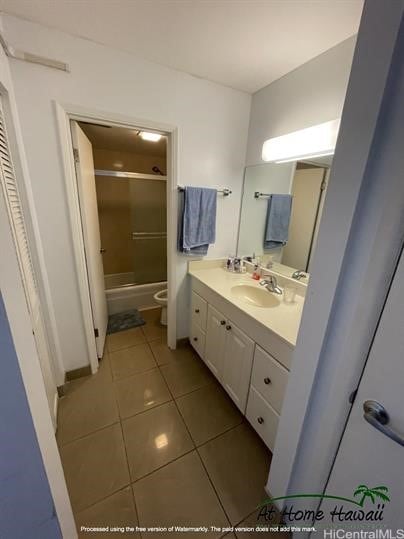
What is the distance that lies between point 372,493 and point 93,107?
2254 millimetres

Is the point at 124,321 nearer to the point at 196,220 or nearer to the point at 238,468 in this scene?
the point at 196,220

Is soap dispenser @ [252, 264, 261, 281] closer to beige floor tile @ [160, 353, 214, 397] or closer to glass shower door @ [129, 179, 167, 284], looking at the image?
beige floor tile @ [160, 353, 214, 397]

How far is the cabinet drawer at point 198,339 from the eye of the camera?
1.92 meters

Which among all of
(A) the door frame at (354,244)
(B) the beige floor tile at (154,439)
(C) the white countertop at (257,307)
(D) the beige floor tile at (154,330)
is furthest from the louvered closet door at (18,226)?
(A) the door frame at (354,244)

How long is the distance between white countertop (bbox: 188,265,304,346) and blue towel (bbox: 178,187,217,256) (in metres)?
0.27

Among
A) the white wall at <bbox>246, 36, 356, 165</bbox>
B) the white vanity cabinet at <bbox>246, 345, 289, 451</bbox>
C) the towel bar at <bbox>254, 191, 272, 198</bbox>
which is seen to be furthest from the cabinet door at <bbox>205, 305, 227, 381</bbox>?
the white wall at <bbox>246, 36, 356, 165</bbox>

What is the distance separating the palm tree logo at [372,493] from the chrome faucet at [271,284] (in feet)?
3.62

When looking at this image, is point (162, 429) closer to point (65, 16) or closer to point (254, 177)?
point (254, 177)

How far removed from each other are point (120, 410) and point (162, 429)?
0.35 meters

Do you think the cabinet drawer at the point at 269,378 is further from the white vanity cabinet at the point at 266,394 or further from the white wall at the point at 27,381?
the white wall at the point at 27,381

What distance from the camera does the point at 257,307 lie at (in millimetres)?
1378

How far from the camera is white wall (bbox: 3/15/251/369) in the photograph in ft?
4.05

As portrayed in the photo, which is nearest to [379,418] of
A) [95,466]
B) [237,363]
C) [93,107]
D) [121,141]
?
[237,363]

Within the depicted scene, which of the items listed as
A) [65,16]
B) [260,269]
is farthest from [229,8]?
[260,269]
